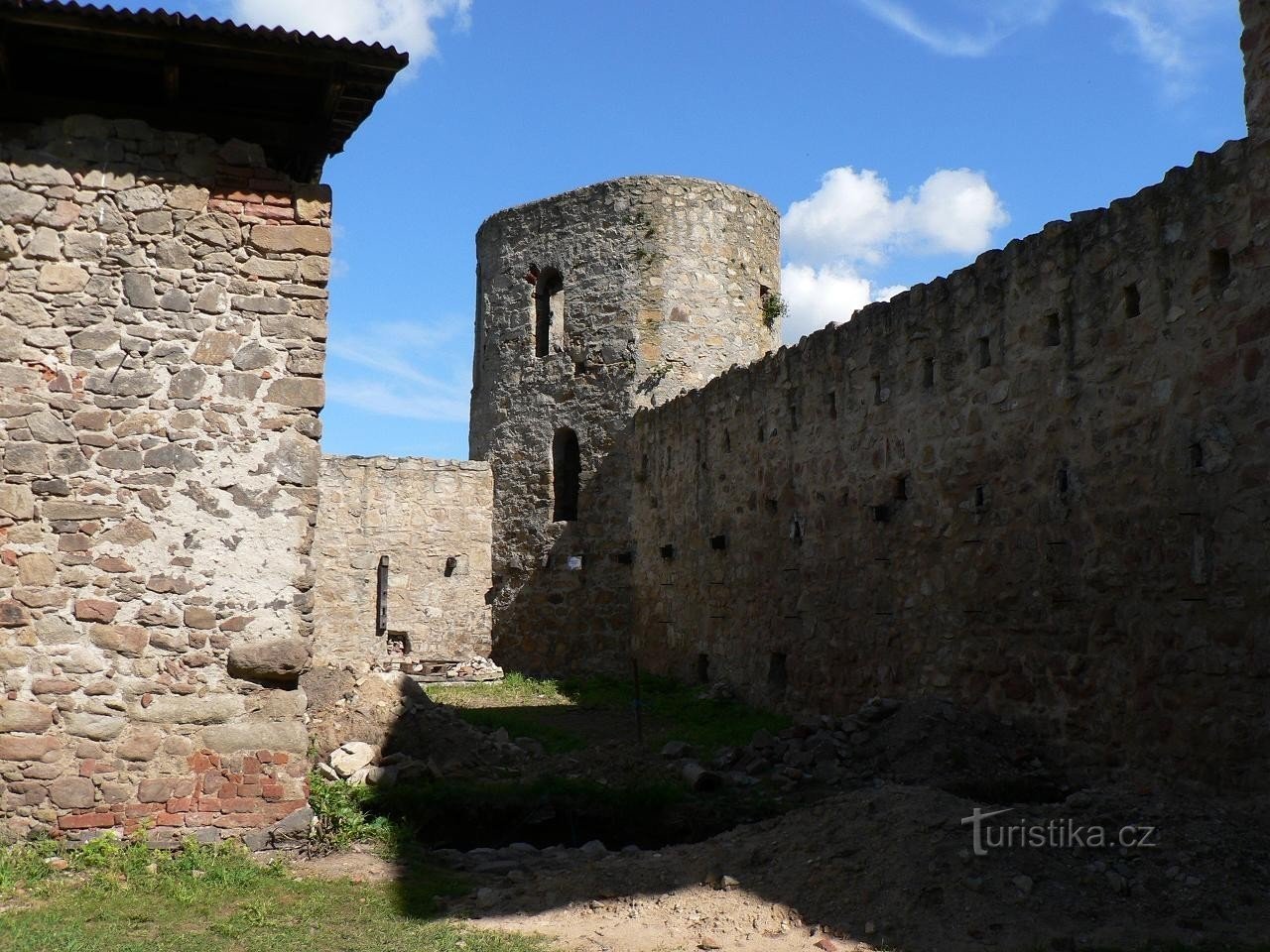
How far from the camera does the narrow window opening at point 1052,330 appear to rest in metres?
9.27

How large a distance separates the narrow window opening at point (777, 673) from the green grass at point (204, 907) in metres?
6.77

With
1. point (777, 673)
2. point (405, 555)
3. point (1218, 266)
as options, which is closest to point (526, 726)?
point (777, 673)

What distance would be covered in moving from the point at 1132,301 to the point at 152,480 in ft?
21.4

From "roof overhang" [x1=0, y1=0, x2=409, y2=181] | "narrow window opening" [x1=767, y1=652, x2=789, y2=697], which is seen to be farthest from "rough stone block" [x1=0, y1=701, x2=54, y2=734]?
"narrow window opening" [x1=767, y1=652, x2=789, y2=697]

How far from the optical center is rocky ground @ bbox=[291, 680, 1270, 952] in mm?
5613

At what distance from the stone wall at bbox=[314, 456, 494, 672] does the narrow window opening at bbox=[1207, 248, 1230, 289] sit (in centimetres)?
1320

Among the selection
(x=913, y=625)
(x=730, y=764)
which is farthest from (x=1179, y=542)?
(x=730, y=764)

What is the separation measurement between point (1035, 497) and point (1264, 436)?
88.0 inches

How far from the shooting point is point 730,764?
32.9 feet

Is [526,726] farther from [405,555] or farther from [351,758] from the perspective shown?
[405,555]

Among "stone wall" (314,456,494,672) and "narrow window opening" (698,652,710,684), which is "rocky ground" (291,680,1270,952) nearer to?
"narrow window opening" (698,652,710,684)

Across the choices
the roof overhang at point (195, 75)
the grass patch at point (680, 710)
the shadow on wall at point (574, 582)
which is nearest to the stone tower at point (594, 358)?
the shadow on wall at point (574, 582)

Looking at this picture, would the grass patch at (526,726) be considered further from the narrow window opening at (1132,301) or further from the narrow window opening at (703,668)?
the narrow window opening at (1132,301)

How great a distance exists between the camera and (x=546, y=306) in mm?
19875
